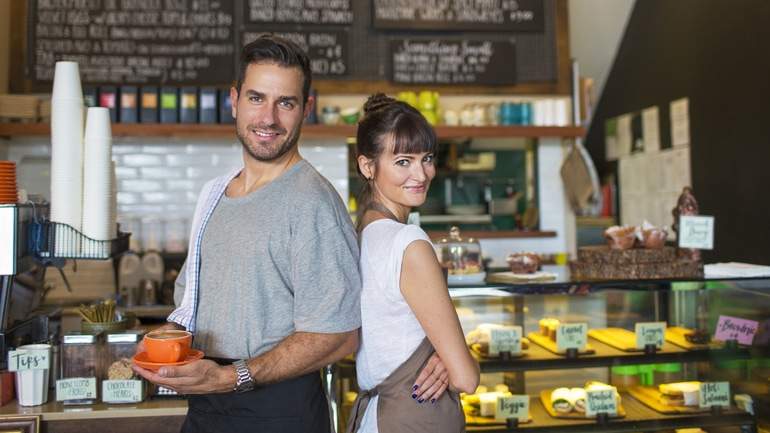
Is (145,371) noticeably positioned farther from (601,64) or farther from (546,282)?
(601,64)

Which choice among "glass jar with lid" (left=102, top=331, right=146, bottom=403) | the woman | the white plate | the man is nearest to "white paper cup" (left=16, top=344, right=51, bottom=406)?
"glass jar with lid" (left=102, top=331, right=146, bottom=403)

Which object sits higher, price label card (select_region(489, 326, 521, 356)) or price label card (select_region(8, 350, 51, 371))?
price label card (select_region(8, 350, 51, 371))

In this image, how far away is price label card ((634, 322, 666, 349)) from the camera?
8.58ft

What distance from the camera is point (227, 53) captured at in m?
4.83

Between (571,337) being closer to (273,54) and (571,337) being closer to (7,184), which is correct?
(273,54)

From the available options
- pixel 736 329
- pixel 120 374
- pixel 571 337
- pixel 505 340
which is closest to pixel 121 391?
pixel 120 374

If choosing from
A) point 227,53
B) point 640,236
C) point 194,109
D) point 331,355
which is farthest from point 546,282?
point 227,53

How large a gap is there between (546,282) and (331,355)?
42.7 inches

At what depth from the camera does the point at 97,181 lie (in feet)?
6.69

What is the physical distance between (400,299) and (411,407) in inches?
10.4

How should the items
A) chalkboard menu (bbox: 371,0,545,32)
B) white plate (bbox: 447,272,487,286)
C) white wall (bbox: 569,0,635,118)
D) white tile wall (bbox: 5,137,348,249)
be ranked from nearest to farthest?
white plate (bbox: 447,272,487,286)
white tile wall (bbox: 5,137,348,249)
chalkboard menu (bbox: 371,0,545,32)
white wall (bbox: 569,0,635,118)

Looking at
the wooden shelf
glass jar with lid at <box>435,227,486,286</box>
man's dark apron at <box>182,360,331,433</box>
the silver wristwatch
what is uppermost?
the wooden shelf

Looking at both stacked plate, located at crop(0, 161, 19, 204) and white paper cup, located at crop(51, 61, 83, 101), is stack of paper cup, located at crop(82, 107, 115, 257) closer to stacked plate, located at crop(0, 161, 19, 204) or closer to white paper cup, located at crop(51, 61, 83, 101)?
white paper cup, located at crop(51, 61, 83, 101)

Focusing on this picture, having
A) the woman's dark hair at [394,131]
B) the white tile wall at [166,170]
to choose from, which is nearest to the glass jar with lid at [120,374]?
the woman's dark hair at [394,131]
